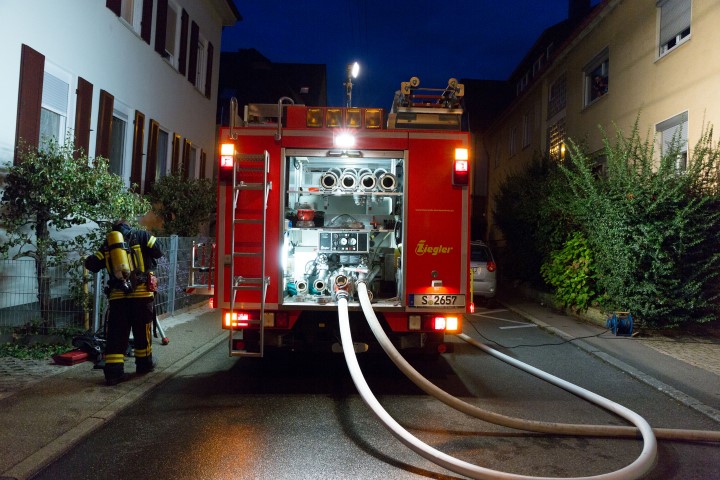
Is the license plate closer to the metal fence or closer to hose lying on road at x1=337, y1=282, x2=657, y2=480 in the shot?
hose lying on road at x1=337, y1=282, x2=657, y2=480

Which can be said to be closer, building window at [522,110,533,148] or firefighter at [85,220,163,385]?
firefighter at [85,220,163,385]

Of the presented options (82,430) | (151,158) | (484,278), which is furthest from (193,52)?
(82,430)

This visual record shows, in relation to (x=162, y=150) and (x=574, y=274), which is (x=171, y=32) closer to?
(x=162, y=150)

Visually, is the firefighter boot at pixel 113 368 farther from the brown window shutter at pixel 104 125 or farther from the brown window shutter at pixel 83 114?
the brown window shutter at pixel 104 125

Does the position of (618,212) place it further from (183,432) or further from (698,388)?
(183,432)

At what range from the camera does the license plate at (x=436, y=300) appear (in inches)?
240

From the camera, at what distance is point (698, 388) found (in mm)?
6430

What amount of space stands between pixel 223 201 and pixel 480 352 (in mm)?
4363

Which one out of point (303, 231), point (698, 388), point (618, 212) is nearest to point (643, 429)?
point (698, 388)

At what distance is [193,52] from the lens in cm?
1689

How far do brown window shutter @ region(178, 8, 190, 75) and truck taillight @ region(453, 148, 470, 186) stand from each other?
11.8m

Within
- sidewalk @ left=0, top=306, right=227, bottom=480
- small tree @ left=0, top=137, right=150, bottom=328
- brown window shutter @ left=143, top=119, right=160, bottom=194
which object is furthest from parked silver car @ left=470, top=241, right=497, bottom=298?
small tree @ left=0, top=137, right=150, bottom=328

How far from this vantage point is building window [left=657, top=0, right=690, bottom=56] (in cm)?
1165

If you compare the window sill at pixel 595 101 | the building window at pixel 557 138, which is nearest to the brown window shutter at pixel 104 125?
the window sill at pixel 595 101
